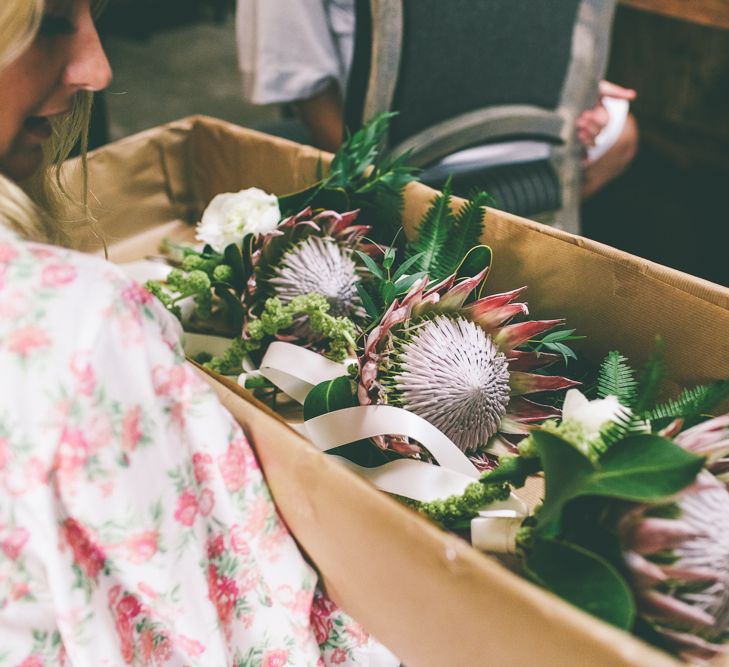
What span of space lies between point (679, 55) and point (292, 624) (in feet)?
7.81

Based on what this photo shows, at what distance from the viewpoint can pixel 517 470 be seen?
1.69 ft

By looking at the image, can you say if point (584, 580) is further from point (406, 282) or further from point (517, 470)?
point (406, 282)

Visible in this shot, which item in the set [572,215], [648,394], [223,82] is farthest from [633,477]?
[223,82]

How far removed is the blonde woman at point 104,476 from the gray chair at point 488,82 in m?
0.54

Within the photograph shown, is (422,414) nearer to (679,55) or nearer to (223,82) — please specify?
(679,55)

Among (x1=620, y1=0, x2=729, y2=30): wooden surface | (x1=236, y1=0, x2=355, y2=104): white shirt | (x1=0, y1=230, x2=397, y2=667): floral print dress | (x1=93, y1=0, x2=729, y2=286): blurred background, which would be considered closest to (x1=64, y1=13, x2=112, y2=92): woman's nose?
(x1=0, y1=230, x2=397, y2=667): floral print dress

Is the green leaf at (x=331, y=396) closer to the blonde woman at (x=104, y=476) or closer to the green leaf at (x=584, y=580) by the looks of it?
the blonde woman at (x=104, y=476)

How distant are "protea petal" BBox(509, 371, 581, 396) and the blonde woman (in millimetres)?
280

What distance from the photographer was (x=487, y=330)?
2.18ft

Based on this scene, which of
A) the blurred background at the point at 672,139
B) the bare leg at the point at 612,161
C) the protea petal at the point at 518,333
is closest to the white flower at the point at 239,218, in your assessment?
the protea petal at the point at 518,333

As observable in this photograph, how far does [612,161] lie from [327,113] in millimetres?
827

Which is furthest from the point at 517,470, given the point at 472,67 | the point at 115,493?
the point at 472,67

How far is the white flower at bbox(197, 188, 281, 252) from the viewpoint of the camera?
0.80m

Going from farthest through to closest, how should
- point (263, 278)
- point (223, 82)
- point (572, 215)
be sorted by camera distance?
point (223, 82) < point (572, 215) < point (263, 278)
